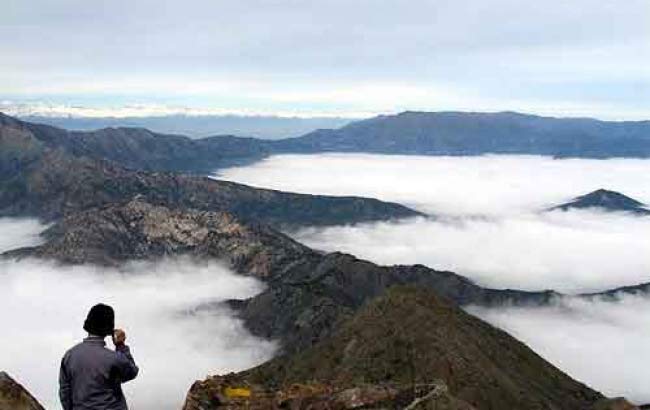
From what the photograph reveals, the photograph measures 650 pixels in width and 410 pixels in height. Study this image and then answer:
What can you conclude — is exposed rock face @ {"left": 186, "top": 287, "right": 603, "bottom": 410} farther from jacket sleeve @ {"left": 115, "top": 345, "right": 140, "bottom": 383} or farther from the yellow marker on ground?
jacket sleeve @ {"left": 115, "top": 345, "right": 140, "bottom": 383}

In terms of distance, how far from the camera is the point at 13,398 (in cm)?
3491

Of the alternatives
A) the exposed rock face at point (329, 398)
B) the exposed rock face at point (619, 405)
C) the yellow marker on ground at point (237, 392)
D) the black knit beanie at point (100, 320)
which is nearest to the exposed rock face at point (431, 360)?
the exposed rock face at point (619, 405)

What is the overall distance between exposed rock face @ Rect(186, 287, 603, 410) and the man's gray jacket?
373ft

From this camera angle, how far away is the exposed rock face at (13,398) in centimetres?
3466

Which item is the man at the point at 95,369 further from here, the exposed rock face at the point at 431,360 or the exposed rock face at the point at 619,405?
the exposed rock face at the point at 431,360

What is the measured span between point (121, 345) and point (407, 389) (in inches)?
1371

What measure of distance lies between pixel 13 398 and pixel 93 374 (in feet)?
44.5

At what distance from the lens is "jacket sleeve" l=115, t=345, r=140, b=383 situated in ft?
78.4

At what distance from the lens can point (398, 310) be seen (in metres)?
180

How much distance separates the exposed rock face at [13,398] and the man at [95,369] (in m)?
12.0

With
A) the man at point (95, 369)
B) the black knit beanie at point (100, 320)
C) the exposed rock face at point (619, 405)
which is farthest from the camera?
the exposed rock face at point (619, 405)

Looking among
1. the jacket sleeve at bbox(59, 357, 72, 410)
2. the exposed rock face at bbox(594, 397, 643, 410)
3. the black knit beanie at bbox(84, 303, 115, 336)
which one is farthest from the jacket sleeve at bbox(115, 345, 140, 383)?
the exposed rock face at bbox(594, 397, 643, 410)

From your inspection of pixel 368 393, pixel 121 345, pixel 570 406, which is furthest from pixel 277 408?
pixel 570 406

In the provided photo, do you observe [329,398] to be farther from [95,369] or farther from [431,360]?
[431,360]
